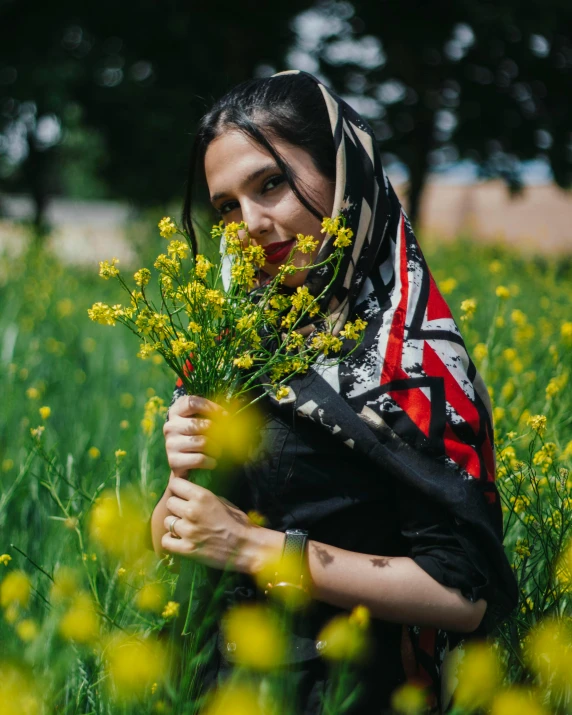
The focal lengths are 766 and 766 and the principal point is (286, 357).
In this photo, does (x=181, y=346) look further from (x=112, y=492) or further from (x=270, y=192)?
(x=112, y=492)

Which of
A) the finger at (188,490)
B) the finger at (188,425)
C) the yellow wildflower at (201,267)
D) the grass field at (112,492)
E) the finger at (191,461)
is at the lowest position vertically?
the grass field at (112,492)

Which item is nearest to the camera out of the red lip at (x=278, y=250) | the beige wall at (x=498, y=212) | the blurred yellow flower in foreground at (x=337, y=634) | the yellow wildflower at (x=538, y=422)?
the blurred yellow flower in foreground at (x=337, y=634)

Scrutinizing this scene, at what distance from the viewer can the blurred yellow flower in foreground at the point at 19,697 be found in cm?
87

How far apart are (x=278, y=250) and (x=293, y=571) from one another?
0.57 metres

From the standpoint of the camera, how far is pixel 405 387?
1.29 meters

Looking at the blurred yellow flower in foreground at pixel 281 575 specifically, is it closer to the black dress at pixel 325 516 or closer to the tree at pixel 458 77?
the black dress at pixel 325 516

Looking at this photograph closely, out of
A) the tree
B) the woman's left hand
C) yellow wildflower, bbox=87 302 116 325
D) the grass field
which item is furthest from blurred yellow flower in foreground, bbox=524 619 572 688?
the tree

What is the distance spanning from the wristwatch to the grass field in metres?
0.18

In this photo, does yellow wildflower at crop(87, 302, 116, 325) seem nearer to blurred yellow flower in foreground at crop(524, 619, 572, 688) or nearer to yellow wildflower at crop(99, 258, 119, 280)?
yellow wildflower at crop(99, 258, 119, 280)

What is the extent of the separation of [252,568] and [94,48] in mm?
11661

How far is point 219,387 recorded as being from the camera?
49.7 inches

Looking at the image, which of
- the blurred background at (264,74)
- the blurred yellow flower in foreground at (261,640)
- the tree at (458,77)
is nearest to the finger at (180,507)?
the blurred yellow flower in foreground at (261,640)

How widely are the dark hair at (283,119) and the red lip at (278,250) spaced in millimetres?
81

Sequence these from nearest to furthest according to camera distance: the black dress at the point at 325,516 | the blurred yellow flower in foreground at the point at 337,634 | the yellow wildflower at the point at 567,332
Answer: the blurred yellow flower in foreground at the point at 337,634
the black dress at the point at 325,516
the yellow wildflower at the point at 567,332
